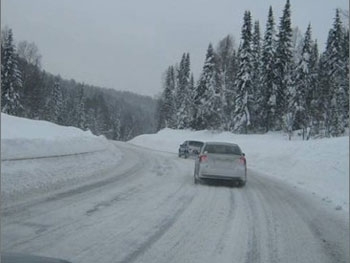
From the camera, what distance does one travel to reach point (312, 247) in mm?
8867

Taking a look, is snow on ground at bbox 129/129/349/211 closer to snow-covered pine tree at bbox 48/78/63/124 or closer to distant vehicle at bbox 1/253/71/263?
distant vehicle at bbox 1/253/71/263

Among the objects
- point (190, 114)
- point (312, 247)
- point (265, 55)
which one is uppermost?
point (265, 55)

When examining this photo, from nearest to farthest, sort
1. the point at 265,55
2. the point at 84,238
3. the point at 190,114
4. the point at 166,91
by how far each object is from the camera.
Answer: the point at 84,238 → the point at 265,55 → the point at 190,114 → the point at 166,91

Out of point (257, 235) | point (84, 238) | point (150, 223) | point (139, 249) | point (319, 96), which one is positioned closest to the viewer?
point (139, 249)

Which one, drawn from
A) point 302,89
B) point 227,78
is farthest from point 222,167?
point 227,78

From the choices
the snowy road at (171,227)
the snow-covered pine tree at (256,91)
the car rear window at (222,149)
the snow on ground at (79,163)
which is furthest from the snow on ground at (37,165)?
the snow-covered pine tree at (256,91)

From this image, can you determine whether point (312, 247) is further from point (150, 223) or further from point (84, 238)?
point (84, 238)

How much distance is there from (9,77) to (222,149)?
36226 millimetres

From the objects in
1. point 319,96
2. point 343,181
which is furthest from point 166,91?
point 343,181

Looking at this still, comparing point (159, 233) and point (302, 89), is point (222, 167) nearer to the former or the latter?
point (159, 233)

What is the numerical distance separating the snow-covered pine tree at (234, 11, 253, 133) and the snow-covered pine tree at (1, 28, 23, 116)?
27309 mm

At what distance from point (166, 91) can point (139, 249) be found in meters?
109

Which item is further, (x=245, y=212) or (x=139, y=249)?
(x=245, y=212)

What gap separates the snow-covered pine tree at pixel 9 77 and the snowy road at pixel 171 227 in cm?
3767
